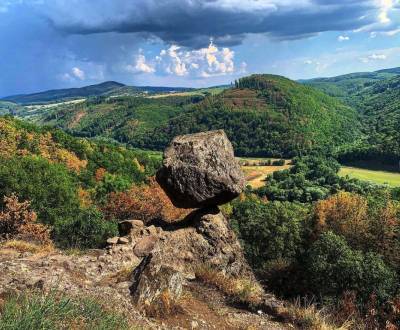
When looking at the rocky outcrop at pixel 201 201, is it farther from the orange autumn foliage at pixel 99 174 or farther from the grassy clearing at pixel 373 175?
the grassy clearing at pixel 373 175

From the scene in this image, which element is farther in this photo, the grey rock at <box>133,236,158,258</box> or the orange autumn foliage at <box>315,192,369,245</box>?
the orange autumn foliage at <box>315,192,369,245</box>

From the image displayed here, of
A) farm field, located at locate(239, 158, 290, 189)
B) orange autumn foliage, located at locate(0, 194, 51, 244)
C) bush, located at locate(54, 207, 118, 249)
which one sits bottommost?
farm field, located at locate(239, 158, 290, 189)

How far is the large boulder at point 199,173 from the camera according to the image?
20062 mm

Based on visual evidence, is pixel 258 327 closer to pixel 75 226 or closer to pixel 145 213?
pixel 75 226

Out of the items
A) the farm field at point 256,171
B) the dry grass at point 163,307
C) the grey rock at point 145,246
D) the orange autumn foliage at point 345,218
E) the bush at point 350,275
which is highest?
the dry grass at point 163,307

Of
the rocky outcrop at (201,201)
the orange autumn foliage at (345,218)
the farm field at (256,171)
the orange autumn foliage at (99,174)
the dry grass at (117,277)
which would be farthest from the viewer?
the farm field at (256,171)

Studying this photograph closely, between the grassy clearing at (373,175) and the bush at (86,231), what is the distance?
351ft

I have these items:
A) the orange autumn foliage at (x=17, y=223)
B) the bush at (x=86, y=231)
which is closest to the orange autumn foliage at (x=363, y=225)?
the bush at (x=86, y=231)

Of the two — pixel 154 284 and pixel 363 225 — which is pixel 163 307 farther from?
pixel 363 225

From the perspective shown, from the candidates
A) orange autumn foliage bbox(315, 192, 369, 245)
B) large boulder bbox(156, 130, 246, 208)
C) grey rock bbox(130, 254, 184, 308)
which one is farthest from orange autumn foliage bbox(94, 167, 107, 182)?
grey rock bbox(130, 254, 184, 308)

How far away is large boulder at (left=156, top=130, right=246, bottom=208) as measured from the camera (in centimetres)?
2006

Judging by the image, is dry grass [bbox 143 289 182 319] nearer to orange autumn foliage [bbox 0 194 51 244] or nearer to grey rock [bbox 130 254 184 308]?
grey rock [bbox 130 254 184 308]

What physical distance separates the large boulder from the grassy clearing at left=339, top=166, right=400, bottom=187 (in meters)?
115

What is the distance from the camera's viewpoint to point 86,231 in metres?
36.0
